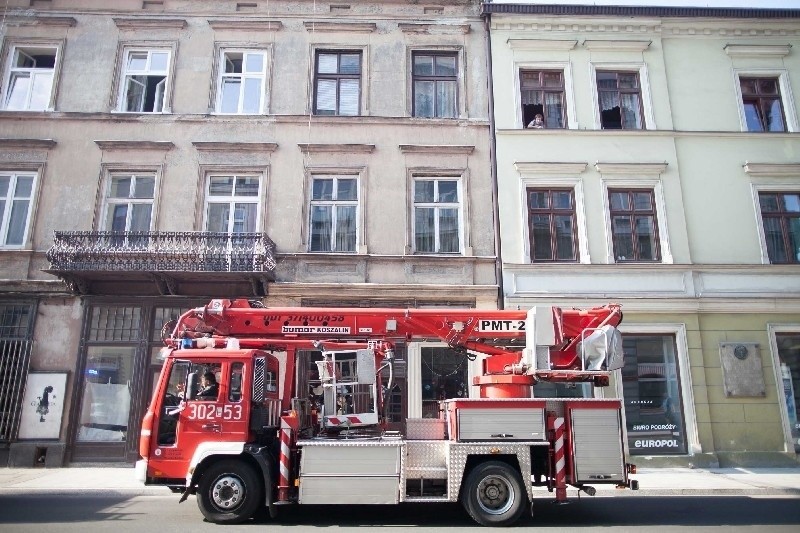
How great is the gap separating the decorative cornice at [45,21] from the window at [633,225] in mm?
16484

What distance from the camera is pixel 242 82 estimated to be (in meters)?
16.2

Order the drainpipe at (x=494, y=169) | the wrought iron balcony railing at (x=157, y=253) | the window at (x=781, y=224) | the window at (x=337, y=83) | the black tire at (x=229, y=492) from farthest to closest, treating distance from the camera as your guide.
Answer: the window at (x=337, y=83) < the window at (x=781, y=224) < the drainpipe at (x=494, y=169) < the wrought iron balcony railing at (x=157, y=253) < the black tire at (x=229, y=492)

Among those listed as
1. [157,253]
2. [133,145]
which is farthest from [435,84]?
[157,253]

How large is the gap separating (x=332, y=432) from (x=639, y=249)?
10.5 meters

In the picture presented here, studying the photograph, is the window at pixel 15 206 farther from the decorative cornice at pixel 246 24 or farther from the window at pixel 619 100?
the window at pixel 619 100

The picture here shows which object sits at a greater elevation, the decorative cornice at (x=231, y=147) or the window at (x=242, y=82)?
the window at (x=242, y=82)

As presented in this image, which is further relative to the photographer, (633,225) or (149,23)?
(149,23)

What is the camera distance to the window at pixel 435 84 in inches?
639

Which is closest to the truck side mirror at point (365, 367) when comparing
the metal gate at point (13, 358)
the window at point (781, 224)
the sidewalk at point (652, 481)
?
the sidewalk at point (652, 481)

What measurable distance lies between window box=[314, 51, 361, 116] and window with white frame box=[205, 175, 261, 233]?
298 centimetres

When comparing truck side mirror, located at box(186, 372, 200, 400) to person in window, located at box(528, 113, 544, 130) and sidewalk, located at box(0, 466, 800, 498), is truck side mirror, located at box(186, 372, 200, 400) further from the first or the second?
person in window, located at box(528, 113, 544, 130)

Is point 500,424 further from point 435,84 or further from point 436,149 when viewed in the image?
point 435,84

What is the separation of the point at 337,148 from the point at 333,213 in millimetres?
1887

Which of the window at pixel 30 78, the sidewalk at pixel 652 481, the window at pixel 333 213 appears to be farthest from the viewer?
the window at pixel 30 78
